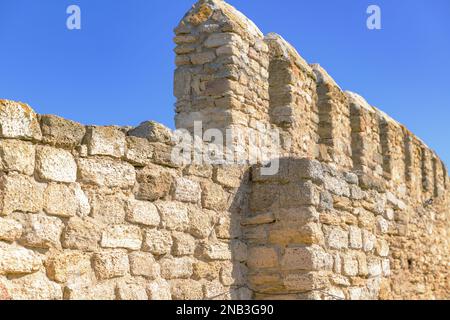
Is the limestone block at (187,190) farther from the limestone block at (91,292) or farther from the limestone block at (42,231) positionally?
the limestone block at (42,231)

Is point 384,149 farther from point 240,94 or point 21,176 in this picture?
point 21,176

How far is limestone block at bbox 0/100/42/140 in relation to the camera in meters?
3.10

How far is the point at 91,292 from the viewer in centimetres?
346

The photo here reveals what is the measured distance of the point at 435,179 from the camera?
37.4 ft

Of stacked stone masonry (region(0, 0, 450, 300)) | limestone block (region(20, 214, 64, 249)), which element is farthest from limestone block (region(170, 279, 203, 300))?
limestone block (region(20, 214, 64, 249))

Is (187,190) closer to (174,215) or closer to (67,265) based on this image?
(174,215)

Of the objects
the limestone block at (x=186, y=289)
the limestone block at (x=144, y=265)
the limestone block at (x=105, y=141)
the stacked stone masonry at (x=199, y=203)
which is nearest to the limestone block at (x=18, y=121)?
the stacked stone masonry at (x=199, y=203)

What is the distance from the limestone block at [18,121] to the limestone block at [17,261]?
21.9 inches

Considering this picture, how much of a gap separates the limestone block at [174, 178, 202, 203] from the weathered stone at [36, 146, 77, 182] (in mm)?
830

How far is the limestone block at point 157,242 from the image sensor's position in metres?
3.85

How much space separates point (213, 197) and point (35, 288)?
1553 millimetres

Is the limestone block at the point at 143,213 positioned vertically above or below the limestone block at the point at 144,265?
above

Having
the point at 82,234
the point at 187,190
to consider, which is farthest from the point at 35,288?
the point at 187,190

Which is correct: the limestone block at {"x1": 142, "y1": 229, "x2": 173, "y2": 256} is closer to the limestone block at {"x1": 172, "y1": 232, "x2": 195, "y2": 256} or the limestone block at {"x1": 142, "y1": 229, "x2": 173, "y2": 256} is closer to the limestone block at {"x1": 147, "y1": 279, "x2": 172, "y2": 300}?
the limestone block at {"x1": 172, "y1": 232, "x2": 195, "y2": 256}
